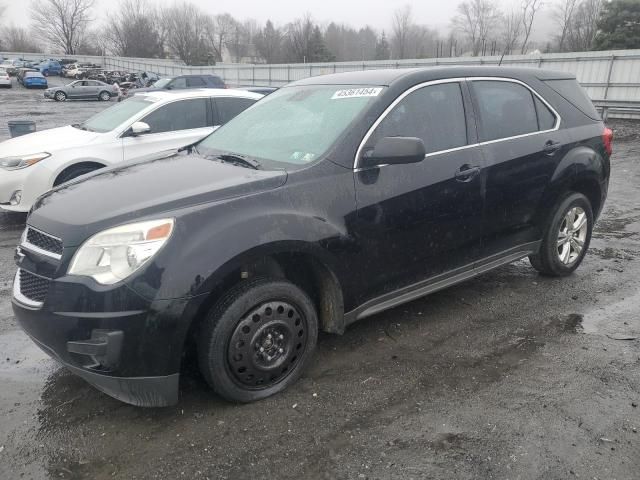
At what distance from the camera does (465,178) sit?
Answer: 369cm

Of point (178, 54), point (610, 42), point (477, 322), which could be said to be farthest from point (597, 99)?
point (178, 54)

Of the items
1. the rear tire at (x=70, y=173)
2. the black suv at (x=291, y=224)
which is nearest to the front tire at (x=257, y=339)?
the black suv at (x=291, y=224)

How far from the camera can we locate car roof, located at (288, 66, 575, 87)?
359cm

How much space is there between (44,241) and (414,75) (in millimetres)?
2553

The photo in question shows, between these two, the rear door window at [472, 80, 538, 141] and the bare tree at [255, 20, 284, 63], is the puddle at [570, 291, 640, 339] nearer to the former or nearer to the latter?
the rear door window at [472, 80, 538, 141]

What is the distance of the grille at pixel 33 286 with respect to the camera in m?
2.68

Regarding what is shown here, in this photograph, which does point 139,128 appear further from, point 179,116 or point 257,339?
point 257,339

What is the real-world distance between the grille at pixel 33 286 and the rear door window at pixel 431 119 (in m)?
2.07

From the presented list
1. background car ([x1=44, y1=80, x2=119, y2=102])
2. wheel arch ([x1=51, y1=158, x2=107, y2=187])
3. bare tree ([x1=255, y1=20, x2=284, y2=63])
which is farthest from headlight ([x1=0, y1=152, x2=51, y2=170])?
bare tree ([x1=255, y1=20, x2=284, y2=63])

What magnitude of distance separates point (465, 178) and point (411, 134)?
0.52 m

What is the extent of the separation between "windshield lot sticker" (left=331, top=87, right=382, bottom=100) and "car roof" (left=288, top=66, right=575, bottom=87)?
0.08 metres

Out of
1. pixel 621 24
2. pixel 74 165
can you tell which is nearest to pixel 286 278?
pixel 74 165

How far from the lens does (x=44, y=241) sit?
279 centimetres

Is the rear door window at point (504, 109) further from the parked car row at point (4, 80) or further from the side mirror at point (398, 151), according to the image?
the parked car row at point (4, 80)
